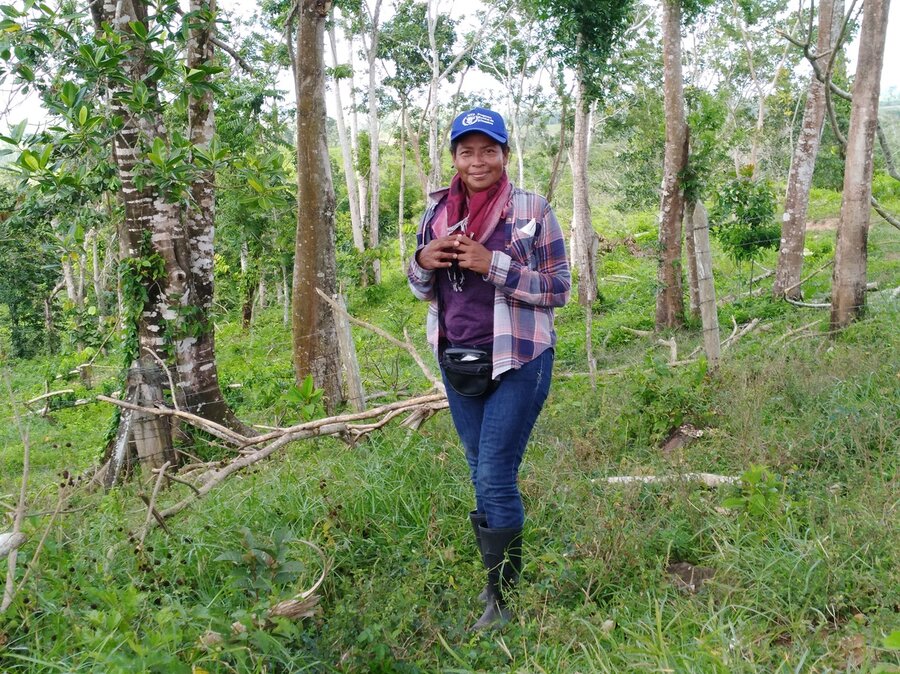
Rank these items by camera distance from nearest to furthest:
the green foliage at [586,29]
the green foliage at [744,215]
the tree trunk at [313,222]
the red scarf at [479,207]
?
the red scarf at [479,207] < the tree trunk at [313,222] < the green foliage at [744,215] < the green foliage at [586,29]

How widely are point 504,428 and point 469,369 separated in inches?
10.7

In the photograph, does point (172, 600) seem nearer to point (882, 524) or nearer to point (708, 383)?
point (882, 524)

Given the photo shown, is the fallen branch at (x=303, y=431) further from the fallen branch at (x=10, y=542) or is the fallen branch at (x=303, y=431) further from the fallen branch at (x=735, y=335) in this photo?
the fallen branch at (x=735, y=335)

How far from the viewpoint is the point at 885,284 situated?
32.4 feet

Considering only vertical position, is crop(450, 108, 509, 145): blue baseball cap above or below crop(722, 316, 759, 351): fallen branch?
above

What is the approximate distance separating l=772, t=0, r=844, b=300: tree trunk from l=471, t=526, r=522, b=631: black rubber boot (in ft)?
28.9

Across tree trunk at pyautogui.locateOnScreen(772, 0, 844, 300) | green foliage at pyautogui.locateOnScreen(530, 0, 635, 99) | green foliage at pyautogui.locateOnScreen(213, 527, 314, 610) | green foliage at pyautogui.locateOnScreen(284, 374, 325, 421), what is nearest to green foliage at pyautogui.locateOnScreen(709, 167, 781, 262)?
tree trunk at pyautogui.locateOnScreen(772, 0, 844, 300)

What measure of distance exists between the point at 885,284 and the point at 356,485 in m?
9.09

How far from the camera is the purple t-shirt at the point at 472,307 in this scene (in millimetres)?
2846

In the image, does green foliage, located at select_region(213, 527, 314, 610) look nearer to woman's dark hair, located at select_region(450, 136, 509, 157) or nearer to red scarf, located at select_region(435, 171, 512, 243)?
red scarf, located at select_region(435, 171, 512, 243)

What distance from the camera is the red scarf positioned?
9.30 feet

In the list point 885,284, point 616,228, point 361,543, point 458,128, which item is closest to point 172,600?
point 361,543

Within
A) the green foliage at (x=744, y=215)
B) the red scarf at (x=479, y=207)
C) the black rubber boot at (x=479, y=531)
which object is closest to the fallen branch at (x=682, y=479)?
the black rubber boot at (x=479, y=531)

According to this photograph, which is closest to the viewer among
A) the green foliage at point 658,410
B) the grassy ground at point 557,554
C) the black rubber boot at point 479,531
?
the grassy ground at point 557,554
